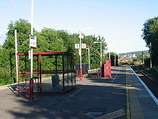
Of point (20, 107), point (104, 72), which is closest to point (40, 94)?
point (20, 107)

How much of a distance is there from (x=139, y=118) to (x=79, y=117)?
2.26m

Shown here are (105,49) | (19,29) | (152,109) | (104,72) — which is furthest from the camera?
(105,49)

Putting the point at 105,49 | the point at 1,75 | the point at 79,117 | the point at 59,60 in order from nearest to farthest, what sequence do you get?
the point at 79,117 < the point at 1,75 < the point at 59,60 < the point at 105,49

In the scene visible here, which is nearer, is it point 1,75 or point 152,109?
point 152,109

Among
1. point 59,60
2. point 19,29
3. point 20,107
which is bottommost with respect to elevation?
point 20,107

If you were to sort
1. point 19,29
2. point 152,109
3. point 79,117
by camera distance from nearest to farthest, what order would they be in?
point 79,117 → point 152,109 → point 19,29

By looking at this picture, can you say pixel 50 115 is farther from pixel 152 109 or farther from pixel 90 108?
pixel 152 109

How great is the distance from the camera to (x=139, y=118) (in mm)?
A: 8555

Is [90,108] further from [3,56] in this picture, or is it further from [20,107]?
[3,56]

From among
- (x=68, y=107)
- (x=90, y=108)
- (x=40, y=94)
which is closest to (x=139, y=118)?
(x=90, y=108)

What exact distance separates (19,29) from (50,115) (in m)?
37.8

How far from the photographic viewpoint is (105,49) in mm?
97812

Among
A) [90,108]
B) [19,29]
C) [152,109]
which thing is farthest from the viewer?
[19,29]

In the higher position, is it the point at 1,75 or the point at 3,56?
the point at 3,56
